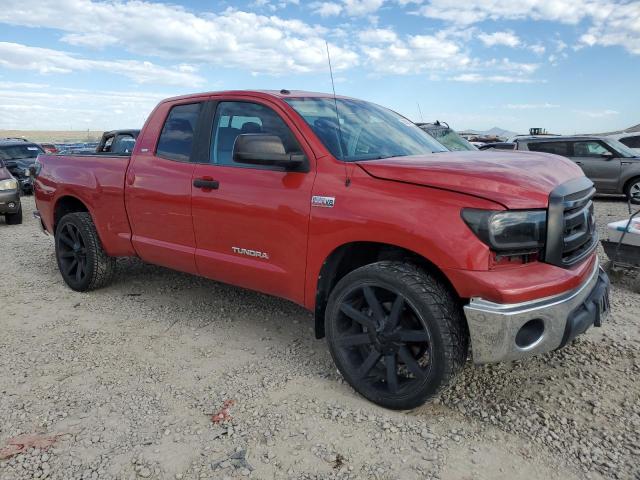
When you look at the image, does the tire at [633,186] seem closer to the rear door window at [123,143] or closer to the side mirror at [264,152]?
the rear door window at [123,143]

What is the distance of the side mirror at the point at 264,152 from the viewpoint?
3.14m

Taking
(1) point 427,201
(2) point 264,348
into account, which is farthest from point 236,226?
(1) point 427,201

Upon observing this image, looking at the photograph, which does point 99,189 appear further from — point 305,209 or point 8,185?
point 8,185

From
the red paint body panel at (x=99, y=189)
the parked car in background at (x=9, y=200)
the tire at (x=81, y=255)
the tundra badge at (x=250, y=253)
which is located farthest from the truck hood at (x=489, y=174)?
the parked car in background at (x=9, y=200)

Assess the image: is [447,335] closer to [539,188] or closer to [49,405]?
[539,188]

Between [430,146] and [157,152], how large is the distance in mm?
2170

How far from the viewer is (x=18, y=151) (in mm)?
15523

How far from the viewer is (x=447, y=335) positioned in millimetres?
2662

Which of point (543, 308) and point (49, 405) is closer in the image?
point (543, 308)

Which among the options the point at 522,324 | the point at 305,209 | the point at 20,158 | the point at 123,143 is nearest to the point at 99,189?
the point at 305,209

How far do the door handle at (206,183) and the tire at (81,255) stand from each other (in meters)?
1.71

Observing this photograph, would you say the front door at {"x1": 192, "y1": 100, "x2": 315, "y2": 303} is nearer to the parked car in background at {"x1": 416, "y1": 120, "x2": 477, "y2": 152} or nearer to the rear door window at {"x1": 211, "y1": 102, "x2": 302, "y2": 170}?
the rear door window at {"x1": 211, "y1": 102, "x2": 302, "y2": 170}

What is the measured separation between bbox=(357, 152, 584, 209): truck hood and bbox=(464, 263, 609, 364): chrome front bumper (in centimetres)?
50

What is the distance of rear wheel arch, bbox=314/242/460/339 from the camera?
294 cm
